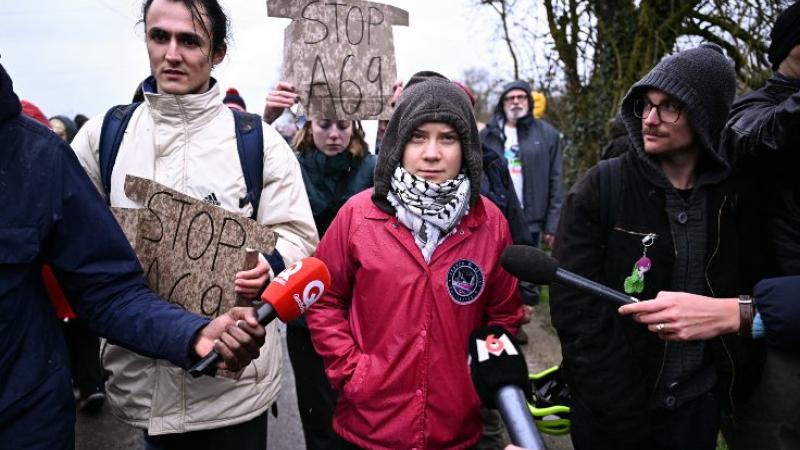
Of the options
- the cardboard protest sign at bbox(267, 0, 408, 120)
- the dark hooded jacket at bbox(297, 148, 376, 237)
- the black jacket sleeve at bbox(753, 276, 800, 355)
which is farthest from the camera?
the dark hooded jacket at bbox(297, 148, 376, 237)

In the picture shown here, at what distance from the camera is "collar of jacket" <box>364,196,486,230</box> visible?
7.66 ft

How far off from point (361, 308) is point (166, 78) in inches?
42.6

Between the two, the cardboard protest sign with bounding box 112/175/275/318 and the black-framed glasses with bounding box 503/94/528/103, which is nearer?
A: the cardboard protest sign with bounding box 112/175/275/318

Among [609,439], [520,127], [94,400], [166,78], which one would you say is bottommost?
[94,400]

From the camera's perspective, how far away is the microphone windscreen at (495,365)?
1601 mm

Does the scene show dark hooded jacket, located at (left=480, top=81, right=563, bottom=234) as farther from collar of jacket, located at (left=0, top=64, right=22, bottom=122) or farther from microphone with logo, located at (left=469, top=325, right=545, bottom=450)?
collar of jacket, located at (left=0, top=64, right=22, bottom=122)

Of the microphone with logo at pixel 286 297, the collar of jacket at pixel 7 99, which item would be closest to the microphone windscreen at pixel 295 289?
the microphone with logo at pixel 286 297

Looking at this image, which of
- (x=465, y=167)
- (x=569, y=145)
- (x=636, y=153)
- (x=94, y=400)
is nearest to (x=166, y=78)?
(x=465, y=167)

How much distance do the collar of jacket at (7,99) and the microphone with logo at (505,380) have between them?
1.39 meters

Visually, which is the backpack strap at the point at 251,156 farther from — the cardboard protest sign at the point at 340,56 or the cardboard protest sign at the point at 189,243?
the cardboard protest sign at the point at 340,56

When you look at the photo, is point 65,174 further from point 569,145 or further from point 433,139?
point 569,145

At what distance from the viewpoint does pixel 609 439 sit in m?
2.26

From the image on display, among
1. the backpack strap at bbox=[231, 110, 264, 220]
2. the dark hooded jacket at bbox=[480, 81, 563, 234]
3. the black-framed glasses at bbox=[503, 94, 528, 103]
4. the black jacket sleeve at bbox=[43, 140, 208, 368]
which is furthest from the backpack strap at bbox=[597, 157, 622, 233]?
the black-framed glasses at bbox=[503, 94, 528, 103]

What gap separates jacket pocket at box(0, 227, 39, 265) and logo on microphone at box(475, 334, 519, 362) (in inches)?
47.7
